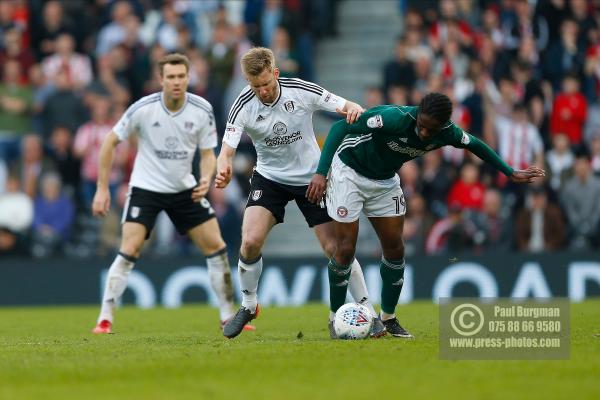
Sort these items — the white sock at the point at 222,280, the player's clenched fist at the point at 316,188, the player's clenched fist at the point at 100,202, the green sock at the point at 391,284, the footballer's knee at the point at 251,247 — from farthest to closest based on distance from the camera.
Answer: the white sock at the point at 222,280 → the player's clenched fist at the point at 100,202 → the footballer's knee at the point at 251,247 → the green sock at the point at 391,284 → the player's clenched fist at the point at 316,188

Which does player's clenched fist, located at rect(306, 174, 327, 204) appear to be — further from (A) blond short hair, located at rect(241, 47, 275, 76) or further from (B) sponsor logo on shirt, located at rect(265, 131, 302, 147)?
(A) blond short hair, located at rect(241, 47, 275, 76)

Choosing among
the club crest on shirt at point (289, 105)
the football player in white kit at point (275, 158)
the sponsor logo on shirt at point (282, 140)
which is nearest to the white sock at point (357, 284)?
the football player in white kit at point (275, 158)

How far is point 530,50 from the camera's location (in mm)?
21469

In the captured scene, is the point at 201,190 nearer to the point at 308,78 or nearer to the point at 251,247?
the point at 251,247

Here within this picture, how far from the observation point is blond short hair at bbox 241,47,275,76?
1073 centimetres

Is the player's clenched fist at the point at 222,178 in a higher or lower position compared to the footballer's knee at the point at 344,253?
higher

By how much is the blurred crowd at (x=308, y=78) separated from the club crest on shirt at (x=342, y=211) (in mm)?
8310

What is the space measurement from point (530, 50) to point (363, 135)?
11.2 m

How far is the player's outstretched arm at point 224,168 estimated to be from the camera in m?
10.7

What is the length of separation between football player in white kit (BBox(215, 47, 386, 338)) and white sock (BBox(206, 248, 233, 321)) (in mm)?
1745

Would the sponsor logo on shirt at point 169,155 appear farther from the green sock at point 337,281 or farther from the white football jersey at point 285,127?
the green sock at point 337,281

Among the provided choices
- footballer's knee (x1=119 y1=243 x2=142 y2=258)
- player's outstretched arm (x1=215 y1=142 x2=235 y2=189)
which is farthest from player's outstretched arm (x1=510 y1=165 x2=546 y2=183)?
footballer's knee (x1=119 y1=243 x2=142 y2=258)

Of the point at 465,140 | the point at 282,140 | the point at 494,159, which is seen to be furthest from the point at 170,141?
the point at 494,159

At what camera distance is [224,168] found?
1080 cm
